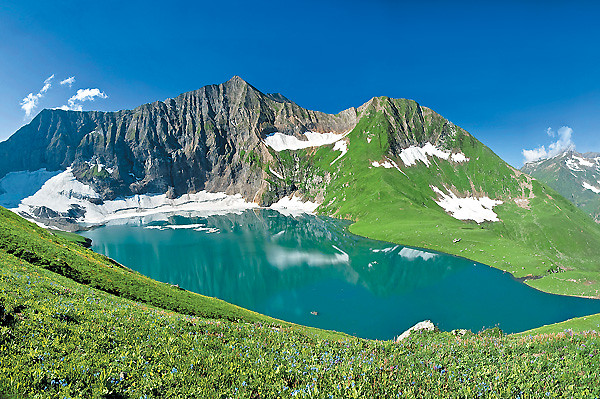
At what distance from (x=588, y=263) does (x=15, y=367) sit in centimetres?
16542

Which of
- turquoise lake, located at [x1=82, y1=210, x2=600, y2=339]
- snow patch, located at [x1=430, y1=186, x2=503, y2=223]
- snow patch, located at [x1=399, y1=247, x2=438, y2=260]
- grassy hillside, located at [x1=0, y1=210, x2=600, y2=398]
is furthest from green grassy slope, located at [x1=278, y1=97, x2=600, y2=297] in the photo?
grassy hillside, located at [x1=0, y1=210, x2=600, y2=398]

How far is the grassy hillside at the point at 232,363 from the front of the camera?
611cm

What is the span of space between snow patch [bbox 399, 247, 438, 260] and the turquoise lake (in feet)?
1.15

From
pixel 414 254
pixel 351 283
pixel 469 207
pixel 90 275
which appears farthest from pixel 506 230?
pixel 90 275

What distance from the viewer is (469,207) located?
186 meters

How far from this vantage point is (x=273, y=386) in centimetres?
656

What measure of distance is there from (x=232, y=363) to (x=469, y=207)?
711ft

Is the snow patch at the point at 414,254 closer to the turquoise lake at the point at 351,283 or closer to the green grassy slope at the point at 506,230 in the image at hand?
the turquoise lake at the point at 351,283

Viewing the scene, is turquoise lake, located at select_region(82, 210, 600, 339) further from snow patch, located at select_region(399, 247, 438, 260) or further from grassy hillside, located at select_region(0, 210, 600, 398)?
grassy hillside, located at select_region(0, 210, 600, 398)

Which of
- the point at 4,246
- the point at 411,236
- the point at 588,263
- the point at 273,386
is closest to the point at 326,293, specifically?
the point at 4,246

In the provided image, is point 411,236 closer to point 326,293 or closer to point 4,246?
point 326,293

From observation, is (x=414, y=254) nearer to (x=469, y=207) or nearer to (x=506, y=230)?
(x=506, y=230)

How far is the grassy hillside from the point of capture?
6.11m

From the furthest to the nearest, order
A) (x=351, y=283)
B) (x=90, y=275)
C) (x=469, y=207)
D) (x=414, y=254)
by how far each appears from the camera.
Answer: (x=469, y=207), (x=414, y=254), (x=351, y=283), (x=90, y=275)
